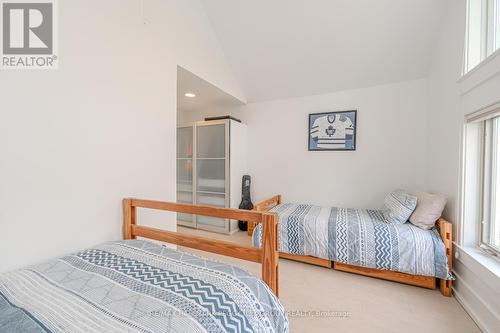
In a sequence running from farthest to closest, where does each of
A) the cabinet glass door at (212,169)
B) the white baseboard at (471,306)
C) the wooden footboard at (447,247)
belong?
the cabinet glass door at (212,169)
the wooden footboard at (447,247)
the white baseboard at (471,306)

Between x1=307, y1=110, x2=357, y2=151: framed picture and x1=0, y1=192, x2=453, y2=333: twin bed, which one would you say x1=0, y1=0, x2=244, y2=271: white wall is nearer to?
x1=0, y1=192, x2=453, y2=333: twin bed

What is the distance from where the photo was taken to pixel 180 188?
3.65 m

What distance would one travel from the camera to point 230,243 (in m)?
1.17

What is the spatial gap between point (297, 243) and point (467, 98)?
6.62 feet

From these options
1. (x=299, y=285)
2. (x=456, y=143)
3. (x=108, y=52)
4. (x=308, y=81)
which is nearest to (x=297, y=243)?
(x=299, y=285)

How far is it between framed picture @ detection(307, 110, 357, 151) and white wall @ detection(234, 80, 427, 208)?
0.29 feet

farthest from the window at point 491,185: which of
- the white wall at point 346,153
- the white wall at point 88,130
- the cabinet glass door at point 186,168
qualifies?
the cabinet glass door at point 186,168

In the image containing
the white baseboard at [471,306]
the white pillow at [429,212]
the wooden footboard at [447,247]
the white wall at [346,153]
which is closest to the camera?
the white baseboard at [471,306]

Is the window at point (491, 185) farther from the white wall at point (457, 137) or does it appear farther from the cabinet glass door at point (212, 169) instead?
the cabinet glass door at point (212, 169)

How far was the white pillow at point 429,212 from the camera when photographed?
6.44ft

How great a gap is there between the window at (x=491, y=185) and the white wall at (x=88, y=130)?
8.83 feet

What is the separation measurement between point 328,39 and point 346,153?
1506mm

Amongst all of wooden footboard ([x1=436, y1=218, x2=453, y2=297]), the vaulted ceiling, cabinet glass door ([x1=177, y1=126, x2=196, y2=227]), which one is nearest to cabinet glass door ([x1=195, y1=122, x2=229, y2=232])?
cabinet glass door ([x1=177, y1=126, x2=196, y2=227])

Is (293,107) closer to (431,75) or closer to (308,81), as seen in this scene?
(308,81)
